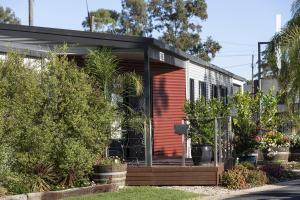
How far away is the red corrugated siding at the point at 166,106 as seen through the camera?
20094 mm

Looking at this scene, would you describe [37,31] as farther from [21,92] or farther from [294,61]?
[294,61]

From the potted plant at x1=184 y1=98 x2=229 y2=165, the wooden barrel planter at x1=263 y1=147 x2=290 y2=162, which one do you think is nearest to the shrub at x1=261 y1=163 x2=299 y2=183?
the potted plant at x1=184 y1=98 x2=229 y2=165

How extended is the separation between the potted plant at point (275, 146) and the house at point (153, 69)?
9.99 ft

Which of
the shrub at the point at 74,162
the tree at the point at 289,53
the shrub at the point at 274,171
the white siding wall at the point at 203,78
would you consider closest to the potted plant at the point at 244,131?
the shrub at the point at 274,171

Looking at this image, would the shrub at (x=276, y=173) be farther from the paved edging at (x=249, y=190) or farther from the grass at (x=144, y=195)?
the grass at (x=144, y=195)

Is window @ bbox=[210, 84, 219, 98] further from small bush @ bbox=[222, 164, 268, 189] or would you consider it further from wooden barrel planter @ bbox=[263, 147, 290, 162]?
small bush @ bbox=[222, 164, 268, 189]

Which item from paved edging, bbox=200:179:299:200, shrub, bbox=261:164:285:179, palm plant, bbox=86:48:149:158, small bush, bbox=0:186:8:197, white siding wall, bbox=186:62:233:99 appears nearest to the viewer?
small bush, bbox=0:186:8:197

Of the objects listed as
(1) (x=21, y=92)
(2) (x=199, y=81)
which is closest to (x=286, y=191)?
(1) (x=21, y=92)

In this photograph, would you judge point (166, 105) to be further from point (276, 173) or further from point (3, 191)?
point (3, 191)

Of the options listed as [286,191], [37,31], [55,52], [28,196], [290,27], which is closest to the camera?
[28,196]

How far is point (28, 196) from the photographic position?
11.9m

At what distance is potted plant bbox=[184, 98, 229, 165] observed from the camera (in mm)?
15792

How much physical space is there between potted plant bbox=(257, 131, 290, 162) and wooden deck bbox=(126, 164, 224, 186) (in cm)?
576

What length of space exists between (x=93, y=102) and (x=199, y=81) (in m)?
9.94
